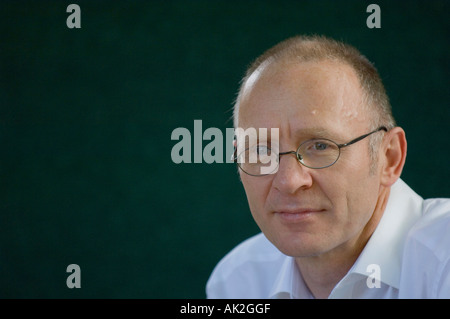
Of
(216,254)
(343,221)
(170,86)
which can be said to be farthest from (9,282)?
(343,221)

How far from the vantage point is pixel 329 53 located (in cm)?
153

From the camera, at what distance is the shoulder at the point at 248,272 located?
1980 millimetres

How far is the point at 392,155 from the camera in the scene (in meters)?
1.58

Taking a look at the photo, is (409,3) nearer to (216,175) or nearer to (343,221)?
(216,175)

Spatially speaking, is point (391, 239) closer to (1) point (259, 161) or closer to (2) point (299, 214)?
(2) point (299, 214)

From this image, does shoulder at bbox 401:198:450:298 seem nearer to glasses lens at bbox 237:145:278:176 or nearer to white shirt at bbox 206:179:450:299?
white shirt at bbox 206:179:450:299

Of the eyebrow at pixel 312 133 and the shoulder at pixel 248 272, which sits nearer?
the eyebrow at pixel 312 133

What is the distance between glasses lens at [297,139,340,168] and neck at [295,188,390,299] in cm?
25

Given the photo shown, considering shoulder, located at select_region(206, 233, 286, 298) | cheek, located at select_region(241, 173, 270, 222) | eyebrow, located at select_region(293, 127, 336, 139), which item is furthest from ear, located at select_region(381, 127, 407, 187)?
shoulder, located at select_region(206, 233, 286, 298)

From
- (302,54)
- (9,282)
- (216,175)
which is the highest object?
(302,54)

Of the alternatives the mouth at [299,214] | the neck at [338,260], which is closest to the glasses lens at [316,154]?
the mouth at [299,214]

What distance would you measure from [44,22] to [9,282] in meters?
1.35

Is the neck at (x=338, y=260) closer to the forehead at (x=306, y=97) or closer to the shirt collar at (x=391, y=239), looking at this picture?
the shirt collar at (x=391, y=239)

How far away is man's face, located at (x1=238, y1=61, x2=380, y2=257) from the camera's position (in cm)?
143
